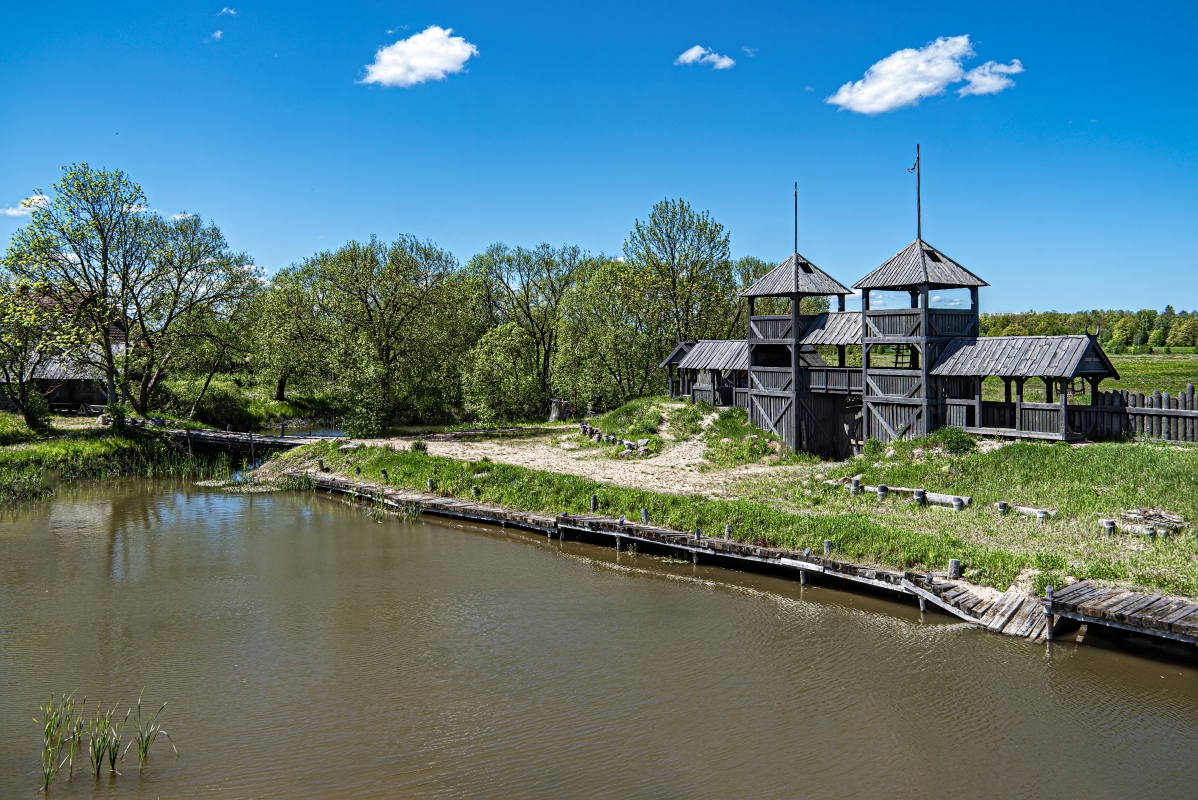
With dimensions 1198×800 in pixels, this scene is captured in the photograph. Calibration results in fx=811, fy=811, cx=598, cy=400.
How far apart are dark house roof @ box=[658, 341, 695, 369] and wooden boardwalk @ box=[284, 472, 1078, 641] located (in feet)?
65.2

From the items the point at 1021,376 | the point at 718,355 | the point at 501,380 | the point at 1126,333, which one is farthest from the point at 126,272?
the point at 1126,333

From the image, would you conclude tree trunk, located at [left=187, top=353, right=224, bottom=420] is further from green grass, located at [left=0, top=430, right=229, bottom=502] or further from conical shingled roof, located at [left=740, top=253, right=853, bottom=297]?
conical shingled roof, located at [left=740, top=253, right=853, bottom=297]

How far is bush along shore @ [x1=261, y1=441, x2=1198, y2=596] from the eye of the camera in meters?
18.2

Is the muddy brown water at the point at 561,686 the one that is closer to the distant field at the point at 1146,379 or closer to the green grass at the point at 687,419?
the green grass at the point at 687,419

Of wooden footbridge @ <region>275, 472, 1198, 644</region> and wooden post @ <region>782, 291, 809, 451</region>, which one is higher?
wooden post @ <region>782, 291, 809, 451</region>

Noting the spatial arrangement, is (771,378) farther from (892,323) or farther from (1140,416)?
(1140,416)

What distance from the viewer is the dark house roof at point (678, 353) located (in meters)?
46.8

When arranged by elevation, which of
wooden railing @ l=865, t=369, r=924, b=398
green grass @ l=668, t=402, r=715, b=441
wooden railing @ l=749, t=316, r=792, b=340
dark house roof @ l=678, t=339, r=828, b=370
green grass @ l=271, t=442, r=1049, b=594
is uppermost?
wooden railing @ l=749, t=316, r=792, b=340

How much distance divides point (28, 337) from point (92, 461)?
297 inches

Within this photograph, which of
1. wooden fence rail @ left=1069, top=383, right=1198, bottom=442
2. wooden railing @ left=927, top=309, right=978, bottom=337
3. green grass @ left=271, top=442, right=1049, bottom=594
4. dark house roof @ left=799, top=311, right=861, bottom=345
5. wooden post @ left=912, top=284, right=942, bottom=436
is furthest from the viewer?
dark house roof @ left=799, top=311, right=861, bottom=345

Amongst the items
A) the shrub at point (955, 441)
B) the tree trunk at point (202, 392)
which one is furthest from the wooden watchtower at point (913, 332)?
the tree trunk at point (202, 392)

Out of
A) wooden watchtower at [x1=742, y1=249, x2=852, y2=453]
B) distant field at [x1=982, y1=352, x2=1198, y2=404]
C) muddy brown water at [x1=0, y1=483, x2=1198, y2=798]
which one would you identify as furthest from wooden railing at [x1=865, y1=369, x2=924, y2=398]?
distant field at [x1=982, y1=352, x2=1198, y2=404]

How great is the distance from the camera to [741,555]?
70.9 ft

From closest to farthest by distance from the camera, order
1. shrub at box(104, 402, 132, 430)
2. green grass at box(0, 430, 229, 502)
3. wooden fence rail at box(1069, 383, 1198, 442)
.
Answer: wooden fence rail at box(1069, 383, 1198, 442), green grass at box(0, 430, 229, 502), shrub at box(104, 402, 132, 430)
